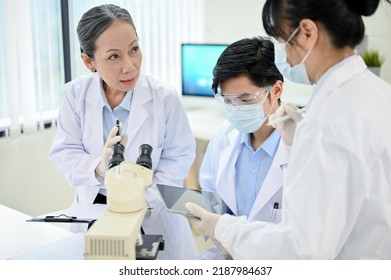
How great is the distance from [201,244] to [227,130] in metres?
0.47

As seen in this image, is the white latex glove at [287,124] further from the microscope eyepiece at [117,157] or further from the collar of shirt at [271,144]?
the microscope eyepiece at [117,157]

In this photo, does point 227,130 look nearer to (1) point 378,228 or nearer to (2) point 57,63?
(1) point 378,228

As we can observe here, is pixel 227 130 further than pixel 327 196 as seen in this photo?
Yes

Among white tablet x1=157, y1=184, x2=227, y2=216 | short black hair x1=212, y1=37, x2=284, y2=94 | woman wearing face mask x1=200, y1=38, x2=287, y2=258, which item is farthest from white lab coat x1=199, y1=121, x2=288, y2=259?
short black hair x1=212, y1=37, x2=284, y2=94

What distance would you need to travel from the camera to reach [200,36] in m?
3.76

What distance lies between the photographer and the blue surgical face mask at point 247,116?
1.51m

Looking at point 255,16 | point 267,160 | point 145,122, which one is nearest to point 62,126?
point 145,122

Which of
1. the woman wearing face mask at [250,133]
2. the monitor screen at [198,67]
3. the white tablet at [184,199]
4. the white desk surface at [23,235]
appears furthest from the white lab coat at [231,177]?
the monitor screen at [198,67]

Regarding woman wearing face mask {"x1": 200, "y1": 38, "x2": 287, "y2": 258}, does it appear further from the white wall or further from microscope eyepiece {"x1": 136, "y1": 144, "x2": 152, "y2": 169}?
the white wall

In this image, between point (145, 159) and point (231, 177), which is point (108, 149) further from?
point (231, 177)

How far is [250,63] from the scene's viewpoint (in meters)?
1.49

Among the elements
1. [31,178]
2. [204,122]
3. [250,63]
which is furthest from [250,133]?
[204,122]

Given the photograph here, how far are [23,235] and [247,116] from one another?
0.83 meters

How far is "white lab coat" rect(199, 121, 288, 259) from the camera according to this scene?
1465mm
